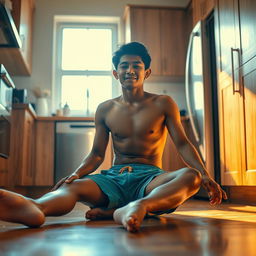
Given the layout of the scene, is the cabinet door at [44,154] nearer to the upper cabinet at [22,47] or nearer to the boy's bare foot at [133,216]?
the upper cabinet at [22,47]

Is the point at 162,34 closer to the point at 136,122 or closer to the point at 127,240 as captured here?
the point at 136,122

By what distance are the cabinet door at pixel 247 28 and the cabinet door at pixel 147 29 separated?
175 cm

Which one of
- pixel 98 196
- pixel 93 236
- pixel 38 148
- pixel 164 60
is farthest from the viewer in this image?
pixel 164 60

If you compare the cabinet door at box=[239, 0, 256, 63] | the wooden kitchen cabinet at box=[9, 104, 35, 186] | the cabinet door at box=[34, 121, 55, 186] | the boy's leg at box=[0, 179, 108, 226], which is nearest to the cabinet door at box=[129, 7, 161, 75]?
the cabinet door at box=[34, 121, 55, 186]

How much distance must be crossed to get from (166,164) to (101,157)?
2.26 meters

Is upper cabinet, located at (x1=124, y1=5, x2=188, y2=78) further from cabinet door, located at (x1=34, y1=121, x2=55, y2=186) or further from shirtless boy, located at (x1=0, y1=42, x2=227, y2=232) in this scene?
shirtless boy, located at (x1=0, y1=42, x2=227, y2=232)

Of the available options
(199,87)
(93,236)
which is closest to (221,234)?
(93,236)

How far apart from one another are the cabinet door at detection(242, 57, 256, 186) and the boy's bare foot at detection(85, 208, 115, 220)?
1185 millimetres

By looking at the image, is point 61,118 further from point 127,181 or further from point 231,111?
point 127,181

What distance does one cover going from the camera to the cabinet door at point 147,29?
439 cm

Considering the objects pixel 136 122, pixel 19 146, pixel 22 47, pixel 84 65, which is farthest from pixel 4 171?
pixel 84 65

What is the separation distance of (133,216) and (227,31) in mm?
2116

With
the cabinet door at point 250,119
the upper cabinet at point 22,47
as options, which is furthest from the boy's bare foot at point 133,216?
the upper cabinet at point 22,47

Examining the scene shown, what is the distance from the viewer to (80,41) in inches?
191
